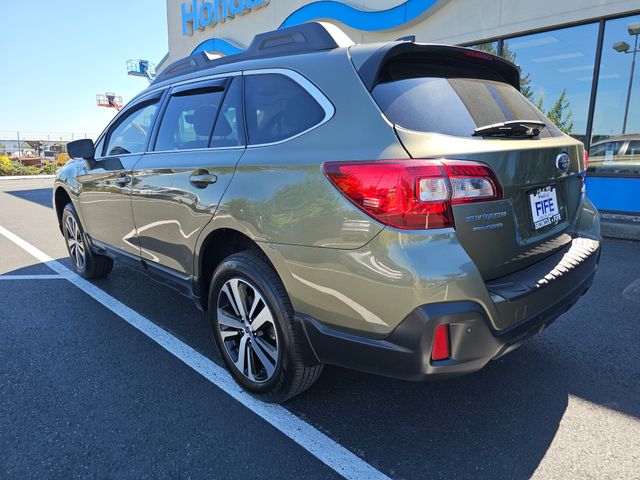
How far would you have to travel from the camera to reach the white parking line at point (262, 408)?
1.96m

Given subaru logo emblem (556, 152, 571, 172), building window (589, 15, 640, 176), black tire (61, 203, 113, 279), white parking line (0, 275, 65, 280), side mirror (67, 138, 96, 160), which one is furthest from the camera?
building window (589, 15, 640, 176)

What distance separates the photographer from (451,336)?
1.70m

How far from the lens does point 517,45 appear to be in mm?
7891

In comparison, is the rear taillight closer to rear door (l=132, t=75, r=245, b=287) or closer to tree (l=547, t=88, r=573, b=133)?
rear door (l=132, t=75, r=245, b=287)

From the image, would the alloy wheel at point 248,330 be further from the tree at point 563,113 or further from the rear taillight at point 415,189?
the tree at point 563,113

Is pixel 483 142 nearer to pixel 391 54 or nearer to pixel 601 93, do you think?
pixel 391 54

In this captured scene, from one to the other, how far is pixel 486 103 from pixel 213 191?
4.95 ft

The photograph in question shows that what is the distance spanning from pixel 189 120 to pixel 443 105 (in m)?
1.71

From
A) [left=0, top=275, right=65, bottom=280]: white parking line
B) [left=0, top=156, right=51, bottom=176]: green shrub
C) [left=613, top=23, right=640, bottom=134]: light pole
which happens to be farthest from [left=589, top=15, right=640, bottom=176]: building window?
[left=0, top=156, right=51, bottom=176]: green shrub

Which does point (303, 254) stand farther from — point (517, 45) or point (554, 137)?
point (517, 45)

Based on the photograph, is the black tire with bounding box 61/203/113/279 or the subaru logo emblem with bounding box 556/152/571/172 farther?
the black tire with bounding box 61/203/113/279

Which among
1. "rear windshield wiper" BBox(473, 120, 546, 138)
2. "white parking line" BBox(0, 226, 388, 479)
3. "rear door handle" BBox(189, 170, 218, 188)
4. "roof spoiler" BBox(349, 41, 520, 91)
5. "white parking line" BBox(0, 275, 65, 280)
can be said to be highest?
"roof spoiler" BBox(349, 41, 520, 91)

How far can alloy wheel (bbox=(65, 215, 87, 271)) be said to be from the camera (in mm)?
4488

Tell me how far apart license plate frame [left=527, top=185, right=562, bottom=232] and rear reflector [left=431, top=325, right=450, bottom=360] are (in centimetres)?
76
